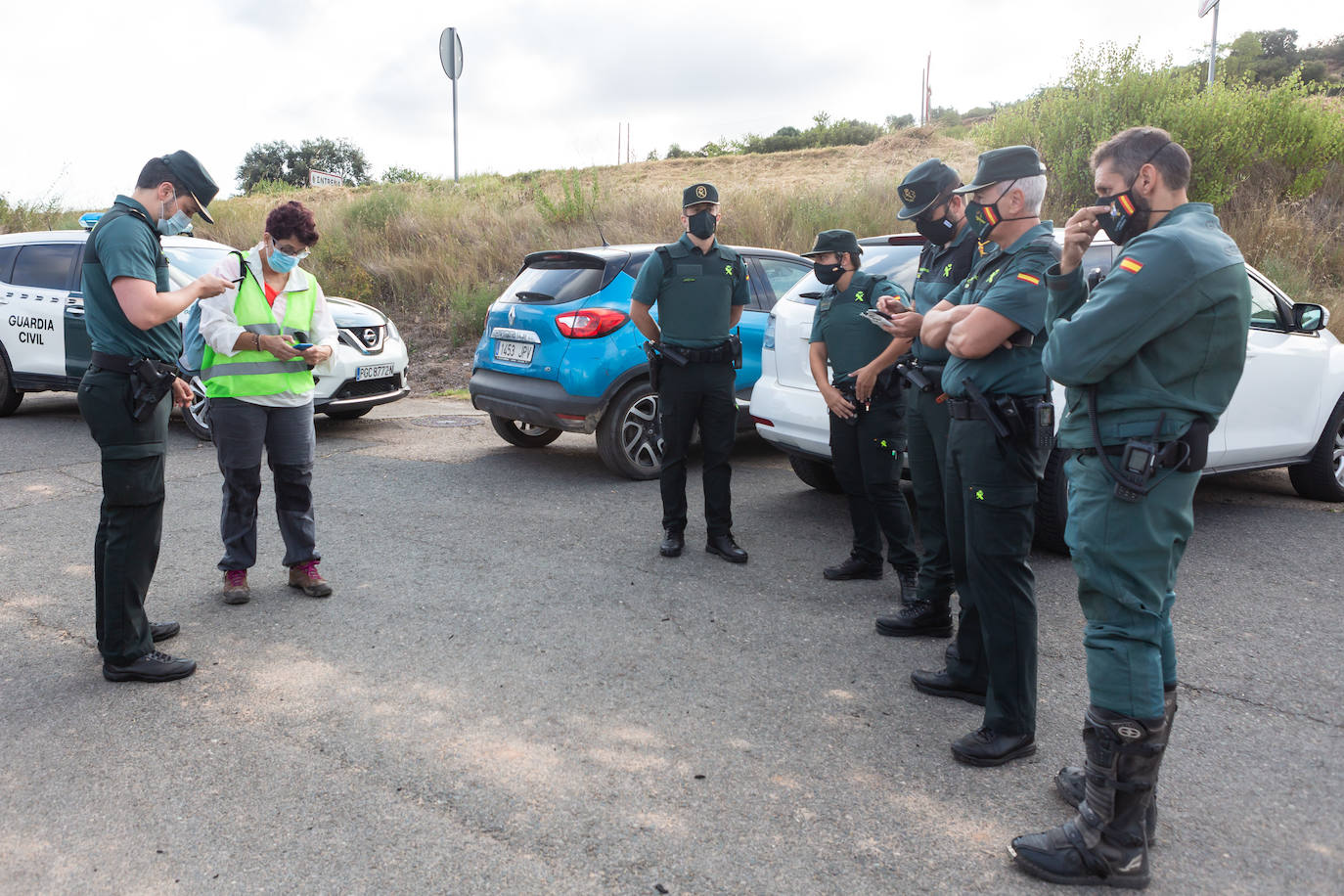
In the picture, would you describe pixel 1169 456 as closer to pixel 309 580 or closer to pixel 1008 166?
pixel 1008 166

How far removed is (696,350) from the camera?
5449 millimetres

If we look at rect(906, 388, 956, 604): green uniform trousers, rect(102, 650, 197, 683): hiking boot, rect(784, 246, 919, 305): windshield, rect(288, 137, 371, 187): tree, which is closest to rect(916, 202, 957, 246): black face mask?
rect(906, 388, 956, 604): green uniform trousers

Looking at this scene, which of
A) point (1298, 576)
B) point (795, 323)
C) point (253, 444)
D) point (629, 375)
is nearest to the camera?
point (253, 444)

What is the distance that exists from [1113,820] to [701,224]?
12.4 feet

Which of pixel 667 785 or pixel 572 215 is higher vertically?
pixel 572 215

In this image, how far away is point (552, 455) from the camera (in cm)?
823

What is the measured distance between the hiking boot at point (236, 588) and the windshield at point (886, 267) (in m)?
3.52

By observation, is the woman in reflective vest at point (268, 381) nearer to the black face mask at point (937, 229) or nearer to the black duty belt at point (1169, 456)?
the black face mask at point (937, 229)

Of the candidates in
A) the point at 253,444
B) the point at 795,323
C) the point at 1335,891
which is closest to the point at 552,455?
the point at 795,323

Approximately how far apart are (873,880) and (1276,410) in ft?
16.7

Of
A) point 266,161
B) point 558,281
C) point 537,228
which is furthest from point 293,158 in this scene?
point 558,281

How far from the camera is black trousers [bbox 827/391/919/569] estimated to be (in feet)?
15.7

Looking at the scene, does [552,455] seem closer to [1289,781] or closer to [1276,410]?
[1276,410]

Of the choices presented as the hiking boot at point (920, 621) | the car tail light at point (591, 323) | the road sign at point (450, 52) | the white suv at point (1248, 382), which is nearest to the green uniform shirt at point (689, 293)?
the white suv at point (1248, 382)
